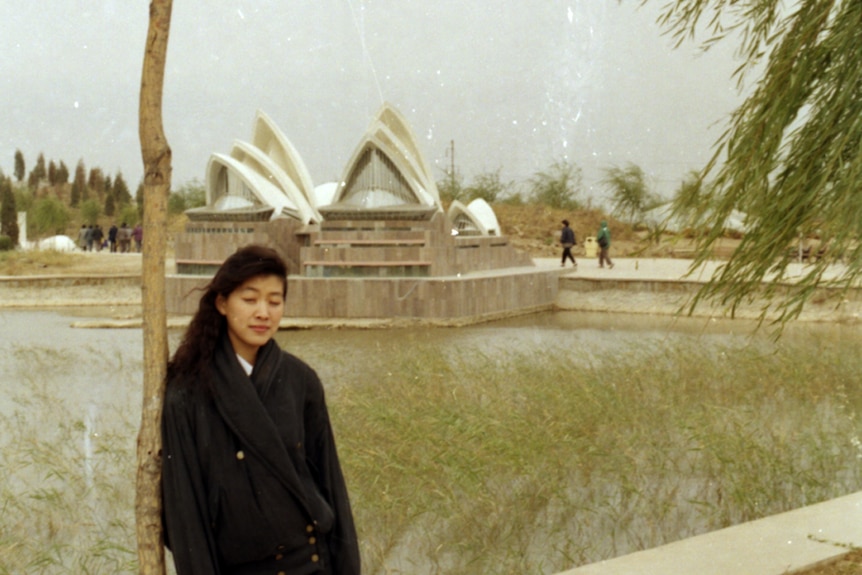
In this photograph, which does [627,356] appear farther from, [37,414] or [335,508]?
[335,508]

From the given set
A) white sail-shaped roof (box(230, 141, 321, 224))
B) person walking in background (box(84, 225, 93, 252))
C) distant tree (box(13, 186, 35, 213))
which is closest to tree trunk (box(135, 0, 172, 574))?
white sail-shaped roof (box(230, 141, 321, 224))

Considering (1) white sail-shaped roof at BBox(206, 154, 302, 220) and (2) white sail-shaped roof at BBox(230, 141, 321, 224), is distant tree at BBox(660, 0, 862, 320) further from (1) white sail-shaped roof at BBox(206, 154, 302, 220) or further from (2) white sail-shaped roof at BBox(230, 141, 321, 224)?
(2) white sail-shaped roof at BBox(230, 141, 321, 224)

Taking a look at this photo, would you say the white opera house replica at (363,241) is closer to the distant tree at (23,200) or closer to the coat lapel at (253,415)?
the distant tree at (23,200)

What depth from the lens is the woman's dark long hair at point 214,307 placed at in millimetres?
2064

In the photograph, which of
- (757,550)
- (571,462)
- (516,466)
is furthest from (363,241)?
(757,550)

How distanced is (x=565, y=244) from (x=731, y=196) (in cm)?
1872

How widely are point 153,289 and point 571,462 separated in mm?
3119

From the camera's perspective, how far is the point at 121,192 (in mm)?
40719

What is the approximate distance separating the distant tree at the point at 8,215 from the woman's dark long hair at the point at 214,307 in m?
26.4

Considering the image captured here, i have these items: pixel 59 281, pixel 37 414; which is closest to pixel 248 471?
pixel 37 414

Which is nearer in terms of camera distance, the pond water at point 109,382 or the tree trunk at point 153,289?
the tree trunk at point 153,289

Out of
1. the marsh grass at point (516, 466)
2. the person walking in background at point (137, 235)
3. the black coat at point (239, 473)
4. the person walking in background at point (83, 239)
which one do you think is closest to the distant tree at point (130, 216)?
the person walking in background at point (137, 235)

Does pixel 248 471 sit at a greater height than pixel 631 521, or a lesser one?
greater

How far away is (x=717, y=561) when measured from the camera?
3.18m
